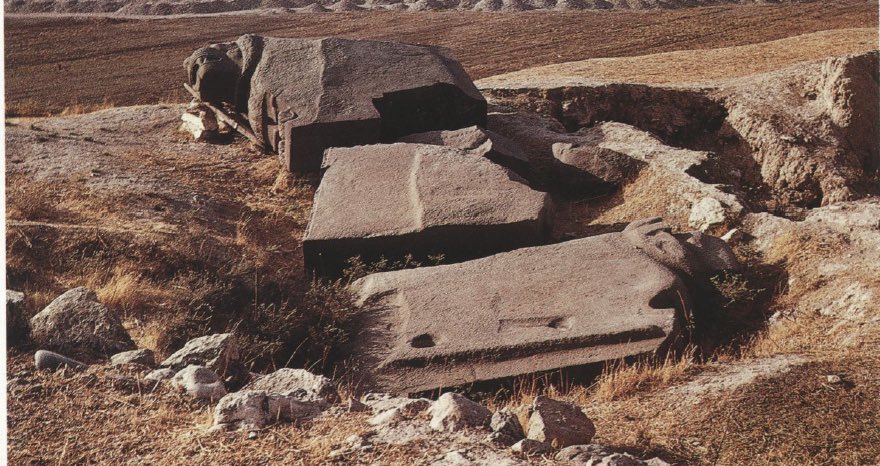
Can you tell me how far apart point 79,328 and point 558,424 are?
2.45 meters

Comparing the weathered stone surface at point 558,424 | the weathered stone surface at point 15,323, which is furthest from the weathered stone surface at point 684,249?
the weathered stone surface at point 15,323

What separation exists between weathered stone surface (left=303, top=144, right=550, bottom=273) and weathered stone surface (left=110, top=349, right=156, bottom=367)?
1677 millimetres

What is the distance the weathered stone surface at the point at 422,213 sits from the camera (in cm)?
614

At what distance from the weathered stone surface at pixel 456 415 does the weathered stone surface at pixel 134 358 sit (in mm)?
1544

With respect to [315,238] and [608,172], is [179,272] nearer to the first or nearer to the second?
[315,238]

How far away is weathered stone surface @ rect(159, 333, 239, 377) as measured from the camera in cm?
454

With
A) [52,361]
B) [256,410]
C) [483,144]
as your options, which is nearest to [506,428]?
[256,410]

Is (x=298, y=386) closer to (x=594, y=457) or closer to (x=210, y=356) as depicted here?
(x=210, y=356)

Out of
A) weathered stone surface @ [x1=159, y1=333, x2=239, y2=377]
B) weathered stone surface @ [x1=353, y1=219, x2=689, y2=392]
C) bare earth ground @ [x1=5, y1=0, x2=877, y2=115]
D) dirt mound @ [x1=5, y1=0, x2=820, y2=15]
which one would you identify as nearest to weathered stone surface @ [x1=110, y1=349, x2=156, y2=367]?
weathered stone surface @ [x1=159, y1=333, x2=239, y2=377]

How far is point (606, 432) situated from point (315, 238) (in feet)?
8.66

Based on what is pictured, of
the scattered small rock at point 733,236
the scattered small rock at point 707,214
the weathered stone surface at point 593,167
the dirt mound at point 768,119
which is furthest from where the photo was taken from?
the dirt mound at point 768,119

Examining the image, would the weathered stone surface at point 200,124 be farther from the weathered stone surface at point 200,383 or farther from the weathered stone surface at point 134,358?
the weathered stone surface at point 200,383

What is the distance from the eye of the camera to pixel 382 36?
13.3 meters

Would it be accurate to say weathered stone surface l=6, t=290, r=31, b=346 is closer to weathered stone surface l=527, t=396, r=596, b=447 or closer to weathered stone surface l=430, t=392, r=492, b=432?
weathered stone surface l=430, t=392, r=492, b=432
